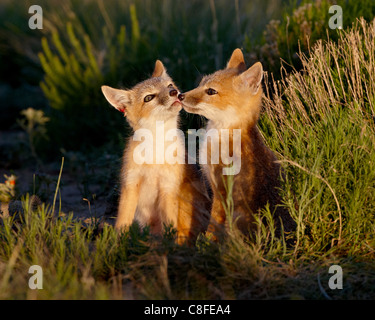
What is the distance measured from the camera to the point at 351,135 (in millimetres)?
4312

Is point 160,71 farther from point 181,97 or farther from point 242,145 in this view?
point 242,145

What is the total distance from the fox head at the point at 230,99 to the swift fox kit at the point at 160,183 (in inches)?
8.2

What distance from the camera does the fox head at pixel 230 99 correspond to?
4738 mm

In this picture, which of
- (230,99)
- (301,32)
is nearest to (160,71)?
(230,99)

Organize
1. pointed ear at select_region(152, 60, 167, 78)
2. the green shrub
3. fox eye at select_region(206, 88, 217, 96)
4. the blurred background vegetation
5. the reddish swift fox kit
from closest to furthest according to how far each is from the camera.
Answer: the reddish swift fox kit → fox eye at select_region(206, 88, 217, 96) → pointed ear at select_region(152, 60, 167, 78) → the green shrub → the blurred background vegetation

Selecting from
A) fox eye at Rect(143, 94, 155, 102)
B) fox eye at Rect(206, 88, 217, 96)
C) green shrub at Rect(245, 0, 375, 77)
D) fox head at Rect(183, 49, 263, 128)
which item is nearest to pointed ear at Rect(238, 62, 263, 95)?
fox head at Rect(183, 49, 263, 128)

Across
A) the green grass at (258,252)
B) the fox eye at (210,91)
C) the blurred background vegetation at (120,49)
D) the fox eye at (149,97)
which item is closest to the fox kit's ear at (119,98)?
the fox eye at (149,97)

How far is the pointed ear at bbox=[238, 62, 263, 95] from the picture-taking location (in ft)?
15.3

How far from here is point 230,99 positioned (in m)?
4.83

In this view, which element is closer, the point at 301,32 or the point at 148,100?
the point at 148,100

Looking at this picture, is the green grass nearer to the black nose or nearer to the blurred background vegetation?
the black nose

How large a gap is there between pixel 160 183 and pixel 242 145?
2.86 ft

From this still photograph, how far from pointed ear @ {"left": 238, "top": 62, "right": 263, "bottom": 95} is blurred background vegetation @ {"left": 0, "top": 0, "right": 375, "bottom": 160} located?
3.93 feet

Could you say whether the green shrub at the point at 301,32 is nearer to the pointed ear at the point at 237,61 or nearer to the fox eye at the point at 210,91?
the pointed ear at the point at 237,61
